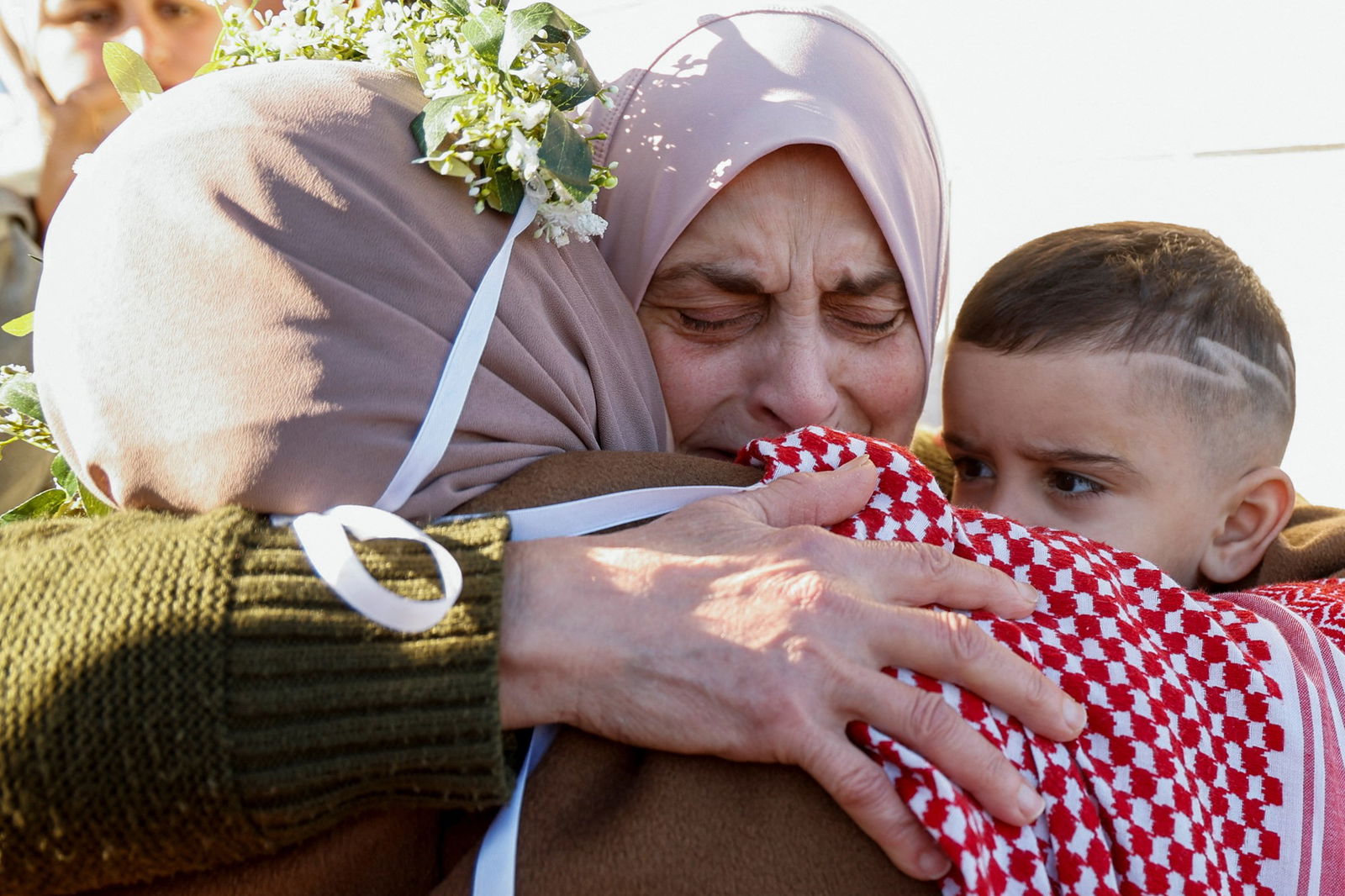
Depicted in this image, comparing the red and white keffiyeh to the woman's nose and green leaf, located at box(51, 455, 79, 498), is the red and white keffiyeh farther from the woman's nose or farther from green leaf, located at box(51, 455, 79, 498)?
green leaf, located at box(51, 455, 79, 498)

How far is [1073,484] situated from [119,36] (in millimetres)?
3322

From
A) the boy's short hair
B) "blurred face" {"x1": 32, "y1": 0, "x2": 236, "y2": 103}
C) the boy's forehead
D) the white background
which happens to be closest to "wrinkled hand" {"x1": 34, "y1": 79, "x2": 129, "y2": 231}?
"blurred face" {"x1": 32, "y1": 0, "x2": 236, "y2": 103}

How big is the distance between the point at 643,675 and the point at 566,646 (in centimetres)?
10

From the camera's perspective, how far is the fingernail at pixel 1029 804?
4.39 feet

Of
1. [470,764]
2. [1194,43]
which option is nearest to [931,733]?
[470,764]

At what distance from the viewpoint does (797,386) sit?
80.7 inches

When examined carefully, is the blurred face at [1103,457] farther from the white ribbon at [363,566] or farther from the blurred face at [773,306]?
the white ribbon at [363,566]

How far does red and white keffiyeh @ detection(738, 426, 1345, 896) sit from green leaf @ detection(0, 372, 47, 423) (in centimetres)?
123

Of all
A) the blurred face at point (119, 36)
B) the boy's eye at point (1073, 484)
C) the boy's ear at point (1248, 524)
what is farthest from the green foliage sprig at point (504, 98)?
the blurred face at point (119, 36)

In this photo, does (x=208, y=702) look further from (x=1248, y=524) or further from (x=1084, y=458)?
(x=1248, y=524)

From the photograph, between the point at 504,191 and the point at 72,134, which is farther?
the point at 72,134

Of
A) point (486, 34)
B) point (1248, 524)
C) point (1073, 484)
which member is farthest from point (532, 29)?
point (1248, 524)

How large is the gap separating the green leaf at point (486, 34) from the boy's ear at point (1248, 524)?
1637mm

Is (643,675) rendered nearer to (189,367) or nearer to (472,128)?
(189,367)
